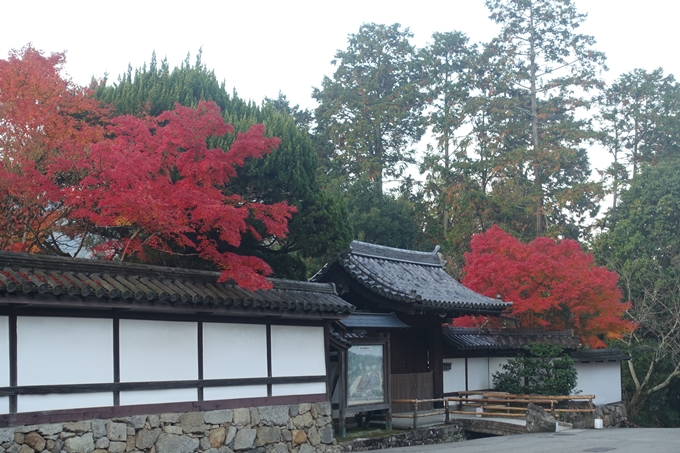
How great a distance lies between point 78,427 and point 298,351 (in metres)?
5.55

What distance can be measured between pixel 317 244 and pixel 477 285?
329 inches

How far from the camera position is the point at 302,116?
52438 millimetres

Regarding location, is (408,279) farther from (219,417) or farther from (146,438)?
(146,438)

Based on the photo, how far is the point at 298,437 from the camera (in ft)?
53.0

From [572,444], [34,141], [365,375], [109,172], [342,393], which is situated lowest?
[572,444]

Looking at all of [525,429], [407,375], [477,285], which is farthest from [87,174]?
[477,285]

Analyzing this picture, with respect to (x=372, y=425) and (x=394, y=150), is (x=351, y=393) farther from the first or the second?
(x=394, y=150)

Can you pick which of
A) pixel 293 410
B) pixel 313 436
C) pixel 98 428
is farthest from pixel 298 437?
pixel 98 428

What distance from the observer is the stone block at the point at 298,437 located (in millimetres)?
16041

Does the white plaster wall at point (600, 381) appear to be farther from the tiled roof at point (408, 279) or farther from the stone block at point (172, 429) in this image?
the stone block at point (172, 429)

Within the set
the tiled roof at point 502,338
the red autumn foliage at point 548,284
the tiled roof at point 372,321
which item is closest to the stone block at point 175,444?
the tiled roof at point 372,321

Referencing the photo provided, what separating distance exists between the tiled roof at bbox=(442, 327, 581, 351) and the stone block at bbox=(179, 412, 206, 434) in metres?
12.1

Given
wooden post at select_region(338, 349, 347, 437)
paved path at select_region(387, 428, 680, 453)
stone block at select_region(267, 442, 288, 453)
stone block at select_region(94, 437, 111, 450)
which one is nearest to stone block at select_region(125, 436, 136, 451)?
stone block at select_region(94, 437, 111, 450)

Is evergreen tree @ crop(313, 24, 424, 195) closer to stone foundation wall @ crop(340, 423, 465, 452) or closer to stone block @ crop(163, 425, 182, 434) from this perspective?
stone foundation wall @ crop(340, 423, 465, 452)
